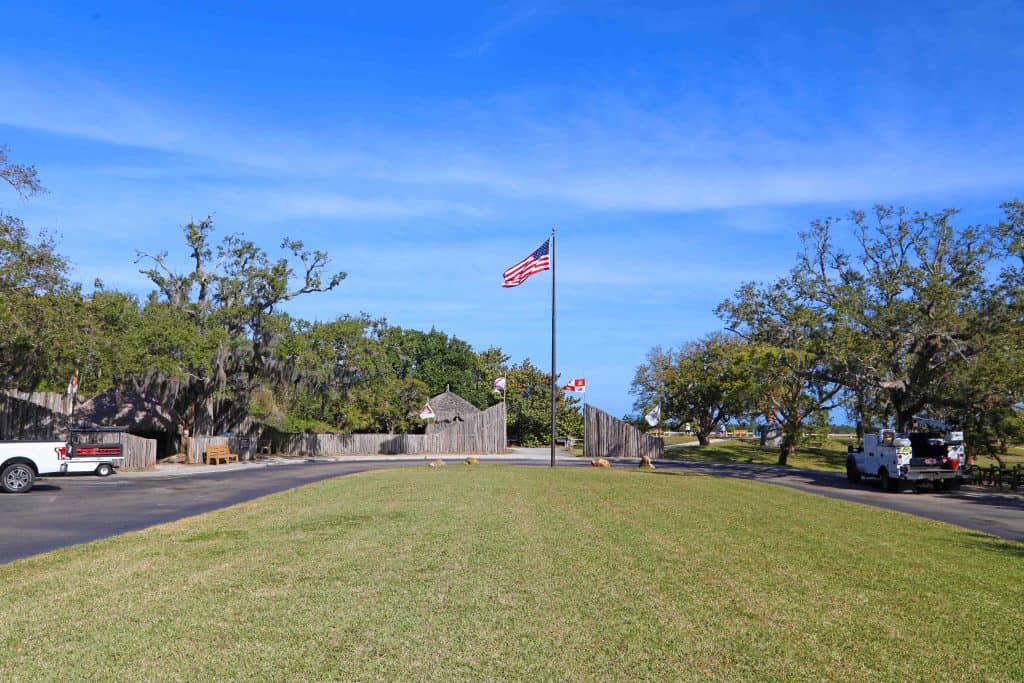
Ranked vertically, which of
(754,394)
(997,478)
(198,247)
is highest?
(198,247)

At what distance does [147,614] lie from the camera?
24.3ft

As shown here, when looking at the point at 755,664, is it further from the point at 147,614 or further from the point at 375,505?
the point at 375,505

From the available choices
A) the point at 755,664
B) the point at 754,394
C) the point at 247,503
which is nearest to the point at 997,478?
the point at 754,394

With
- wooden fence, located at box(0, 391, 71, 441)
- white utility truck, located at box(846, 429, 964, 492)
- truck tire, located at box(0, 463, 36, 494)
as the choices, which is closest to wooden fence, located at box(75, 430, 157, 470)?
wooden fence, located at box(0, 391, 71, 441)

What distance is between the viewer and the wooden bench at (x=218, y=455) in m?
38.5

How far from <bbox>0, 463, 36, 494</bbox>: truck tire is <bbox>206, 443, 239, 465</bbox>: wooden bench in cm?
1748

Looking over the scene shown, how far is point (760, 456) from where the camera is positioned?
52062 mm

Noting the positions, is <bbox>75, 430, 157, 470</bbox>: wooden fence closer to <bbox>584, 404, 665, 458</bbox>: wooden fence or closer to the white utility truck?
<bbox>584, 404, 665, 458</bbox>: wooden fence

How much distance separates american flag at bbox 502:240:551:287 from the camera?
3159cm

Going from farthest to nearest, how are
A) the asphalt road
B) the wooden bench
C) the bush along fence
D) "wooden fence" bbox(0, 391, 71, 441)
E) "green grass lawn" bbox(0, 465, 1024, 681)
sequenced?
the bush along fence
the wooden bench
"wooden fence" bbox(0, 391, 71, 441)
the asphalt road
"green grass lawn" bbox(0, 465, 1024, 681)

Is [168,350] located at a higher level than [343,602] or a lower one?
higher

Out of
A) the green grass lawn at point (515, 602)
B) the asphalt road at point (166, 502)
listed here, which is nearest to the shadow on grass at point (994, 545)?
the green grass lawn at point (515, 602)

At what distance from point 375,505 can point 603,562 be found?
7.68 metres

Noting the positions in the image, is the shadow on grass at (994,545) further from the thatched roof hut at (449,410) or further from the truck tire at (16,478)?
the thatched roof hut at (449,410)
